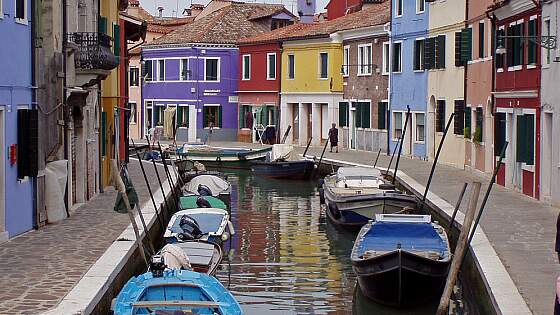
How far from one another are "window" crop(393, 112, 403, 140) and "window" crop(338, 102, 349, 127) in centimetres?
531

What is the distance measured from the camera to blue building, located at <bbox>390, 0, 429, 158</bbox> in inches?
1639

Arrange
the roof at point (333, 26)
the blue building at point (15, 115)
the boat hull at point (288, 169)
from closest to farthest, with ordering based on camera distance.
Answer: the blue building at point (15, 115) → the boat hull at point (288, 169) → the roof at point (333, 26)

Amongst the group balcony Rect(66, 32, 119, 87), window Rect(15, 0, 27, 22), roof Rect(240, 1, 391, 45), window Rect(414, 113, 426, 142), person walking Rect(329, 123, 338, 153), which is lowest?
person walking Rect(329, 123, 338, 153)

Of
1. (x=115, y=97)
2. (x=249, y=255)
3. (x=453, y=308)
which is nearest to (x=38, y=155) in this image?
(x=249, y=255)

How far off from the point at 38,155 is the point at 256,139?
38118mm

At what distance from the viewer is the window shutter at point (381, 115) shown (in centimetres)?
4538

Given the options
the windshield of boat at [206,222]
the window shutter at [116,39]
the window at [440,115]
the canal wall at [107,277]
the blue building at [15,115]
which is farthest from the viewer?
the window at [440,115]

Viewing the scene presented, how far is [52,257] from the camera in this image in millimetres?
16406

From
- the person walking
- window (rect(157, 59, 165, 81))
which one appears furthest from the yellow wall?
window (rect(157, 59, 165, 81))

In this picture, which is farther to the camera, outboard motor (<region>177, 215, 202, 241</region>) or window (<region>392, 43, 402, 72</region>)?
window (<region>392, 43, 402, 72</region>)

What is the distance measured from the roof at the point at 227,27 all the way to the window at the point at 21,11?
40.2 m

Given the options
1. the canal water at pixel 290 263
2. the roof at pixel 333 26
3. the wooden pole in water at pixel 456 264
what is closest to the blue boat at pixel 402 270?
the canal water at pixel 290 263

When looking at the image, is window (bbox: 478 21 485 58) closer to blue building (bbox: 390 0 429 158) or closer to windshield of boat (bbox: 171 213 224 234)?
blue building (bbox: 390 0 429 158)

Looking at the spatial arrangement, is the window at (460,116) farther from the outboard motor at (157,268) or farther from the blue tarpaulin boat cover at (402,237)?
the outboard motor at (157,268)
